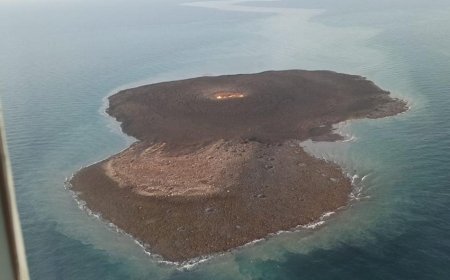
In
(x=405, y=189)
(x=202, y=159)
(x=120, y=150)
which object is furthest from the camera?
(x=120, y=150)

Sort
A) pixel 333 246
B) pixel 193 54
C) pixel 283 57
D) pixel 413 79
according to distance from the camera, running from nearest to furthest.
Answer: pixel 333 246
pixel 413 79
pixel 283 57
pixel 193 54

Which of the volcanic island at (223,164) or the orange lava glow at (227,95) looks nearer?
the volcanic island at (223,164)

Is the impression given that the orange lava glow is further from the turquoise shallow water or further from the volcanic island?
the turquoise shallow water

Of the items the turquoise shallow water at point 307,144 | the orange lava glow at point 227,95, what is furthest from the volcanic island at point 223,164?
the turquoise shallow water at point 307,144

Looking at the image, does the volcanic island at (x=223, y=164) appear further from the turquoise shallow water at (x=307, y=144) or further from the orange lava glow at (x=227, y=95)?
the turquoise shallow water at (x=307, y=144)

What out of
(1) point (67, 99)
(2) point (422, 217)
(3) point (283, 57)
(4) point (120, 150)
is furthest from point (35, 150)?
(3) point (283, 57)

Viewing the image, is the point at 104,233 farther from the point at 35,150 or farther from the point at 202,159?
the point at 35,150

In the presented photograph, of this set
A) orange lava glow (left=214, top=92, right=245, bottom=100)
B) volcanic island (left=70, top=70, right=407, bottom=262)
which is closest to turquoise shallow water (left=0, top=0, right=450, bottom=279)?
volcanic island (left=70, top=70, right=407, bottom=262)
